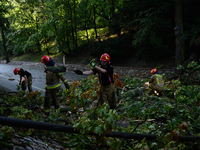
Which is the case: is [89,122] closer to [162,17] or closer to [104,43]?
[162,17]

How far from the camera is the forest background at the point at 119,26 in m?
14.9

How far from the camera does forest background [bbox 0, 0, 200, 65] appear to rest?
14922 millimetres

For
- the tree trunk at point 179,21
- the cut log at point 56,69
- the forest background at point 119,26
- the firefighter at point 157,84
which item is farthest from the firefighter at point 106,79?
the tree trunk at point 179,21

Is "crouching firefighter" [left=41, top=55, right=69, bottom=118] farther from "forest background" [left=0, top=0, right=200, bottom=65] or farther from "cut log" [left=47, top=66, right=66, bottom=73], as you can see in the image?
"forest background" [left=0, top=0, right=200, bottom=65]

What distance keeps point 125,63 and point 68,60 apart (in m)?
11.2

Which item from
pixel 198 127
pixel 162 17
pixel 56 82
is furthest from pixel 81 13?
pixel 198 127

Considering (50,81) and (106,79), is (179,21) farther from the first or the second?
(50,81)

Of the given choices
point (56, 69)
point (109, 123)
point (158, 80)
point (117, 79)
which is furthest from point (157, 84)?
point (109, 123)

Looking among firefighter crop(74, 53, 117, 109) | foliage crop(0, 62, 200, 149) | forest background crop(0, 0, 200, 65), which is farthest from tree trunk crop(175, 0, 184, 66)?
firefighter crop(74, 53, 117, 109)

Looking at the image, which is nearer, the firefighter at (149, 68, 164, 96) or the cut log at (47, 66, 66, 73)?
the cut log at (47, 66, 66, 73)

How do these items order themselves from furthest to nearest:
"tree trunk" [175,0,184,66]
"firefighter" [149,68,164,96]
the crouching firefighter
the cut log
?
"tree trunk" [175,0,184,66]
"firefighter" [149,68,164,96]
the crouching firefighter
the cut log

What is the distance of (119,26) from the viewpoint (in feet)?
68.9

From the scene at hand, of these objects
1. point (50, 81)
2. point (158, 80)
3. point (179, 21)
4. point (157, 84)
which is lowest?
point (157, 84)

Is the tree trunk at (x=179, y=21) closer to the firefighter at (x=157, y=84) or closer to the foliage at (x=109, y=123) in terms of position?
the firefighter at (x=157, y=84)
